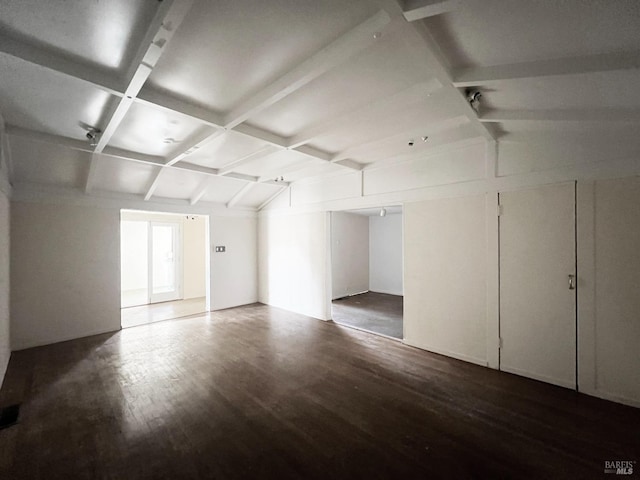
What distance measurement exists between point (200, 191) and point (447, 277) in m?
4.73

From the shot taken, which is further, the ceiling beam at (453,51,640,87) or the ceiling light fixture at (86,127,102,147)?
the ceiling light fixture at (86,127,102,147)

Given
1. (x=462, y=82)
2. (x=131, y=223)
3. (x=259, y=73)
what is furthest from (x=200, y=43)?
(x=131, y=223)

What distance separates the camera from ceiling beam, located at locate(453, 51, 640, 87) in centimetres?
174

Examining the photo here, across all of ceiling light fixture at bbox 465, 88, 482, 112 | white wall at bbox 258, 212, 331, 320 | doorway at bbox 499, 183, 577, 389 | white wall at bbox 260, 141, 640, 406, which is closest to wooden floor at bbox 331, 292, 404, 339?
white wall at bbox 258, 212, 331, 320

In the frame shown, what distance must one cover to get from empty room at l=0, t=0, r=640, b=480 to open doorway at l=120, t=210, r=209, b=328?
2014mm

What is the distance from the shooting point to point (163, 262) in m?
7.71

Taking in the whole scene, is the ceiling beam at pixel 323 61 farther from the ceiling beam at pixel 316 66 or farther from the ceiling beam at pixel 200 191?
the ceiling beam at pixel 200 191

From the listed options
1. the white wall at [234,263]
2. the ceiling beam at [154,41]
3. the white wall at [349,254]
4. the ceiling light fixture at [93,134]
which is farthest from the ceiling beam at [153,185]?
the white wall at [349,254]

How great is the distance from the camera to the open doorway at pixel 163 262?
23.4ft

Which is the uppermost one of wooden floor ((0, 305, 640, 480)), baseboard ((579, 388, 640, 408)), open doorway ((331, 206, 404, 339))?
open doorway ((331, 206, 404, 339))

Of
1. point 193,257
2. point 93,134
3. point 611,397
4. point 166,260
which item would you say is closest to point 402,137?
point 611,397

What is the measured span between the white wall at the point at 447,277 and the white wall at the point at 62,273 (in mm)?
5115

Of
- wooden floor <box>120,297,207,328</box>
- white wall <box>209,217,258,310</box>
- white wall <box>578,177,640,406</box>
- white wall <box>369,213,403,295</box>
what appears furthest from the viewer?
white wall <box>369,213,403,295</box>

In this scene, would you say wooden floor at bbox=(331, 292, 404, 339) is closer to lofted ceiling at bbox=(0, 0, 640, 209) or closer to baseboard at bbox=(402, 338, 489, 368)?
baseboard at bbox=(402, 338, 489, 368)
